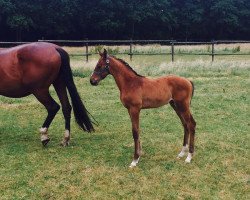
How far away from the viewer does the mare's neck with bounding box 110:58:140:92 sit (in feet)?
20.4

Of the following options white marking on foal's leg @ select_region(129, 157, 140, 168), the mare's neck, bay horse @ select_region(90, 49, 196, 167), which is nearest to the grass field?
white marking on foal's leg @ select_region(129, 157, 140, 168)

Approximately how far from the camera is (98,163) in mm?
6355

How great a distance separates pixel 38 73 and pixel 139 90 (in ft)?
6.68

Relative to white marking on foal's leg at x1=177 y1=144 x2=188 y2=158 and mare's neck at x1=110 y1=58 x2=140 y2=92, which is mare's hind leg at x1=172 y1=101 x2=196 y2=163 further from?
mare's neck at x1=110 y1=58 x2=140 y2=92

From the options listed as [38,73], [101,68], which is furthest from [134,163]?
[38,73]

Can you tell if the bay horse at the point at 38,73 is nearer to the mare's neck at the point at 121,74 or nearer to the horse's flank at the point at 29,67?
the horse's flank at the point at 29,67

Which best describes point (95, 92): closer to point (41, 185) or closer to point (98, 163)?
point (98, 163)

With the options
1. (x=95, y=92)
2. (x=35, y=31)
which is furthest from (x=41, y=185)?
(x=35, y=31)

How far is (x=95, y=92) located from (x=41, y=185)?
774cm

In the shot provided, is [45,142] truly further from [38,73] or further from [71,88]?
[38,73]

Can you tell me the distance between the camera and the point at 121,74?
20.5 ft

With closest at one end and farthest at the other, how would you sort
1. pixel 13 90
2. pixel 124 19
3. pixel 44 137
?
pixel 44 137 < pixel 13 90 < pixel 124 19

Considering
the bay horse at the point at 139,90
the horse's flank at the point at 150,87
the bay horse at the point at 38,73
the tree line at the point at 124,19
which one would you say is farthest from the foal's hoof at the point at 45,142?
the tree line at the point at 124,19

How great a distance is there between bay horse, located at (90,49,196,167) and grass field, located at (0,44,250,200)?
46 cm
